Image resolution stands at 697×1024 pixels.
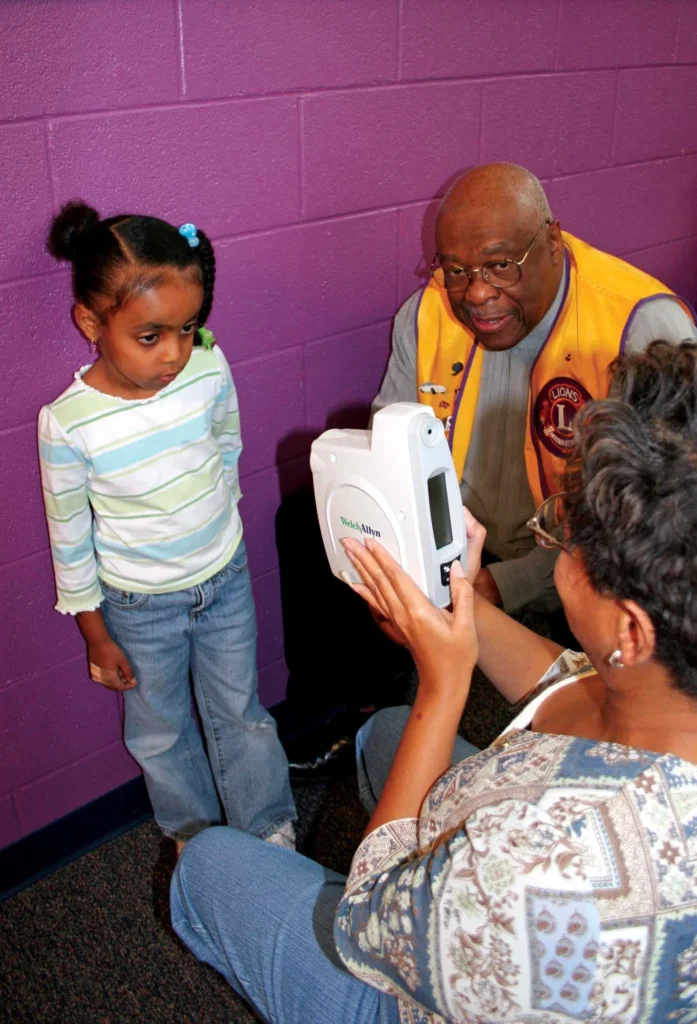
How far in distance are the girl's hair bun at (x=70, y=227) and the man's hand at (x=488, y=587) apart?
0.97m

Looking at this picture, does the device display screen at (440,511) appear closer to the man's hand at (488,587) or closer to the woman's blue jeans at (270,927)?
the woman's blue jeans at (270,927)

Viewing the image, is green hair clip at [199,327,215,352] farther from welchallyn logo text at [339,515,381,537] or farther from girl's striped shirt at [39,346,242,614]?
welchallyn logo text at [339,515,381,537]

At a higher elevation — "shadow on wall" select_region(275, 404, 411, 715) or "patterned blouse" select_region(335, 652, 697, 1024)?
"patterned blouse" select_region(335, 652, 697, 1024)

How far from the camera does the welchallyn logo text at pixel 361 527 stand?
123cm

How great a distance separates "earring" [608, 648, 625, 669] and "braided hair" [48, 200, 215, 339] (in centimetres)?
82

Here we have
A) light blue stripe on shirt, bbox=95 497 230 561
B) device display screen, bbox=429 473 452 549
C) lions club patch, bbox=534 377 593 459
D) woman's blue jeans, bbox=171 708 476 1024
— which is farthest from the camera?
lions club patch, bbox=534 377 593 459

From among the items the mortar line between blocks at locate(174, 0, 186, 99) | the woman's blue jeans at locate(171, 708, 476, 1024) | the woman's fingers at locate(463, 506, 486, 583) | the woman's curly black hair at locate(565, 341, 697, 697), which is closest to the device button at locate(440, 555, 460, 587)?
the woman's fingers at locate(463, 506, 486, 583)

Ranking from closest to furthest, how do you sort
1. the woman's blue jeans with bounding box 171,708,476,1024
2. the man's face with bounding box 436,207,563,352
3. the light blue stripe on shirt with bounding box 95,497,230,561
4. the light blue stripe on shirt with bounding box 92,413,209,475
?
the woman's blue jeans with bounding box 171,708,476,1024 → the light blue stripe on shirt with bounding box 92,413,209,475 → the light blue stripe on shirt with bounding box 95,497,230,561 → the man's face with bounding box 436,207,563,352

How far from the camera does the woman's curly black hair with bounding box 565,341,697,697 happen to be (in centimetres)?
84

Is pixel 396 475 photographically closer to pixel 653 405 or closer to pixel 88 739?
pixel 653 405

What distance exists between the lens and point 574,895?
31.7 inches

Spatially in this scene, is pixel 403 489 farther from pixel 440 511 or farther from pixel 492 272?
pixel 492 272

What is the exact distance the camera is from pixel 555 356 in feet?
5.88

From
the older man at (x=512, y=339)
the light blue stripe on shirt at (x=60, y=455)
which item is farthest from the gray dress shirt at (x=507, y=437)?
the light blue stripe on shirt at (x=60, y=455)
